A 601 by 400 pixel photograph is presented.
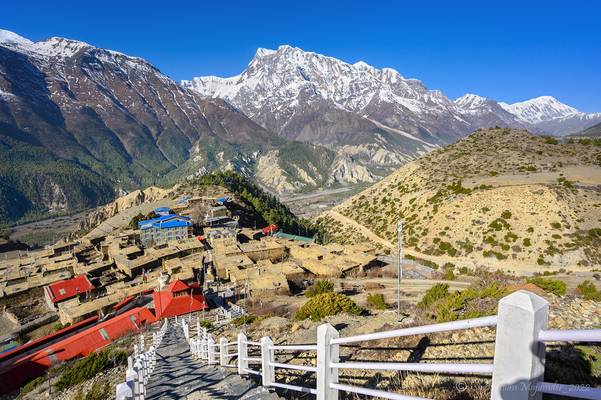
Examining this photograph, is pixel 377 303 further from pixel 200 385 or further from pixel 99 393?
pixel 200 385

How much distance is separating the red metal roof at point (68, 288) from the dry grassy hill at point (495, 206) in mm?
44559

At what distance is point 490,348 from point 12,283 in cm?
6958

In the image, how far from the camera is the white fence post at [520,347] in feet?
7.24

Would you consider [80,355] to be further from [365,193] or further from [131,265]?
[365,193]

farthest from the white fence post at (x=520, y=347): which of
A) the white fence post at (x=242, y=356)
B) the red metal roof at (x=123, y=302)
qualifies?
the red metal roof at (x=123, y=302)

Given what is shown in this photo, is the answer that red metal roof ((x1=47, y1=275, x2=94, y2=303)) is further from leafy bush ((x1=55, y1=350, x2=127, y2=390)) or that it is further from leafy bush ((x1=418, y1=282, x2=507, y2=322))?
leafy bush ((x1=418, y1=282, x2=507, y2=322))

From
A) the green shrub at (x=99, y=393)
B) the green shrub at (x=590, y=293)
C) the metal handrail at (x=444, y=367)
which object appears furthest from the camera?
the green shrub at (x=590, y=293)

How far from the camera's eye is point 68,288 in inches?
1890

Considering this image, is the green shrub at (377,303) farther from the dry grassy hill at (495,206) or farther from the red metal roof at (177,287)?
the dry grassy hill at (495,206)

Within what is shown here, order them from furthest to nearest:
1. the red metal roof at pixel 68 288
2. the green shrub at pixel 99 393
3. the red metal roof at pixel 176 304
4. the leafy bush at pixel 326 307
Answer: the red metal roof at pixel 68 288 → the red metal roof at pixel 176 304 → the leafy bush at pixel 326 307 → the green shrub at pixel 99 393

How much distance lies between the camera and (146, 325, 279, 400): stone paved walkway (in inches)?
277

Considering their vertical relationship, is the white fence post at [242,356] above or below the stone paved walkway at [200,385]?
→ above

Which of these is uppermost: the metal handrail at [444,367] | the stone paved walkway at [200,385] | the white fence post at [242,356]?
the metal handrail at [444,367]

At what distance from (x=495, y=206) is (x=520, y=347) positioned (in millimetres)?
56516
